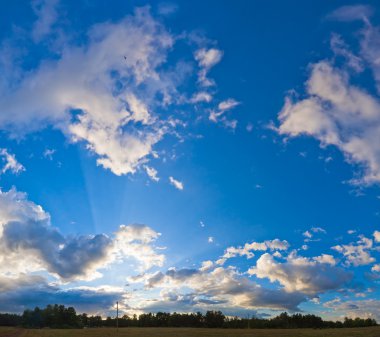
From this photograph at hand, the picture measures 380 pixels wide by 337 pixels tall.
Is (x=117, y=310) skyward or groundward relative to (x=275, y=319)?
skyward

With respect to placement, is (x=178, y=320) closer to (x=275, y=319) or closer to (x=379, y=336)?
(x=275, y=319)

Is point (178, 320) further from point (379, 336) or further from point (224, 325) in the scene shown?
point (379, 336)

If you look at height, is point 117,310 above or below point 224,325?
above

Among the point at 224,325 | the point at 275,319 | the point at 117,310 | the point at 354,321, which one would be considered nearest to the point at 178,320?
the point at 224,325

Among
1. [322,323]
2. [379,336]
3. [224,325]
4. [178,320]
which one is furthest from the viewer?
[178,320]

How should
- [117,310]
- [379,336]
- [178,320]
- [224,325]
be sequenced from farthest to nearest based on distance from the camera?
→ 1. [178,320]
2. [224,325]
3. [117,310]
4. [379,336]

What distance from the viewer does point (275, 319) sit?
17600 cm

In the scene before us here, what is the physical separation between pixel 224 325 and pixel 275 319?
24.3 metres

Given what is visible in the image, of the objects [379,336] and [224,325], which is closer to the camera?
[379,336]

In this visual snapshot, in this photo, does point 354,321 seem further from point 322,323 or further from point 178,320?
point 178,320

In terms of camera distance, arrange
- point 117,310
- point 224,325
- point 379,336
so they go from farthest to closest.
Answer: point 224,325, point 117,310, point 379,336

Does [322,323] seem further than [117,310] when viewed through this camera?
Yes

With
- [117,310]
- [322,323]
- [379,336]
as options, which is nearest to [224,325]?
[322,323]

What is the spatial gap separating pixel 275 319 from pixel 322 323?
20.9 meters
